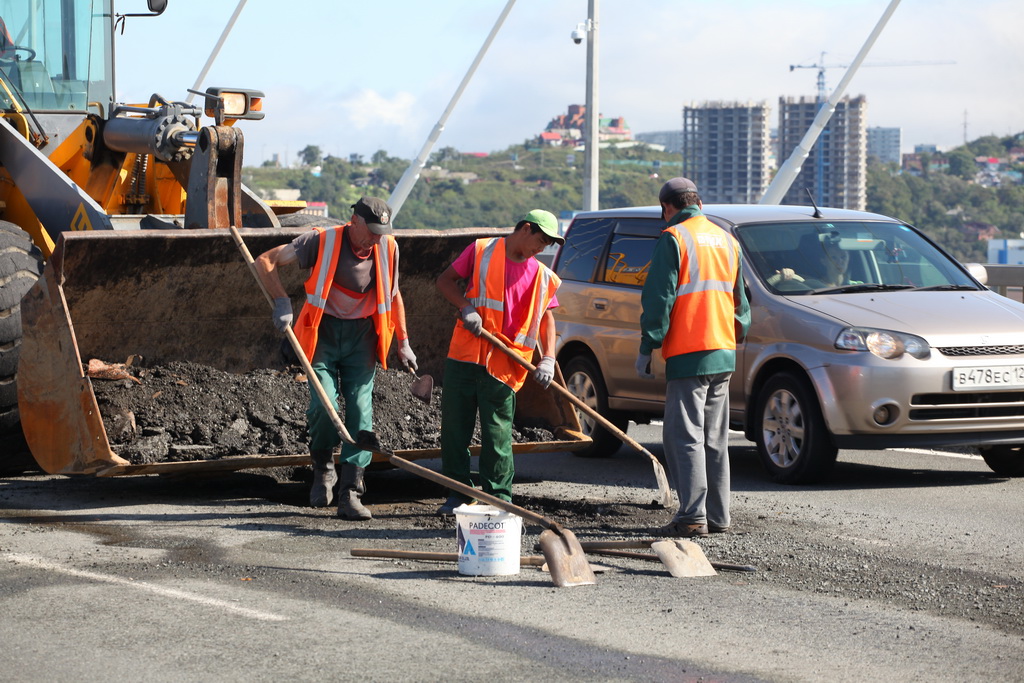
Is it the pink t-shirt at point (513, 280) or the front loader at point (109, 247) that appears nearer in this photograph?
the pink t-shirt at point (513, 280)

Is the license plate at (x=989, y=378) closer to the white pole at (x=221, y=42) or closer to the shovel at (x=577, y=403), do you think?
the shovel at (x=577, y=403)

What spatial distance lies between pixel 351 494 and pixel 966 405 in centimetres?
384

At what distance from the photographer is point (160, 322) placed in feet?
29.4

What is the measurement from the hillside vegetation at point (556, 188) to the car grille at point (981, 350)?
1203 inches

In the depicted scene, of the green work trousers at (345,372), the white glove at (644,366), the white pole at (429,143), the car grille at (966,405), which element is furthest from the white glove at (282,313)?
the white pole at (429,143)

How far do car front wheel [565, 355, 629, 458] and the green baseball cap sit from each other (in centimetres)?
316

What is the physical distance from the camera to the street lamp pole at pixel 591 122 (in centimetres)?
2753

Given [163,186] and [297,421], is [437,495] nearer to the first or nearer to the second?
[297,421]

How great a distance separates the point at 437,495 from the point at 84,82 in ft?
15.5

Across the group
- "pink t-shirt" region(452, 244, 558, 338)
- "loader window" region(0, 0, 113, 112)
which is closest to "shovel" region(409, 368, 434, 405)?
"pink t-shirt" region(452, 244, 558, 338)

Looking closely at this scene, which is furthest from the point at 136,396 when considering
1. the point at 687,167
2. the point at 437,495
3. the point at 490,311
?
the point at 687,167

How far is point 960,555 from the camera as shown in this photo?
6.98 m

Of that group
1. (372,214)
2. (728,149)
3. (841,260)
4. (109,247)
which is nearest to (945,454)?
(841,260)

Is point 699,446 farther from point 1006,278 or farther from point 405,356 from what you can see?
point 1006,278
